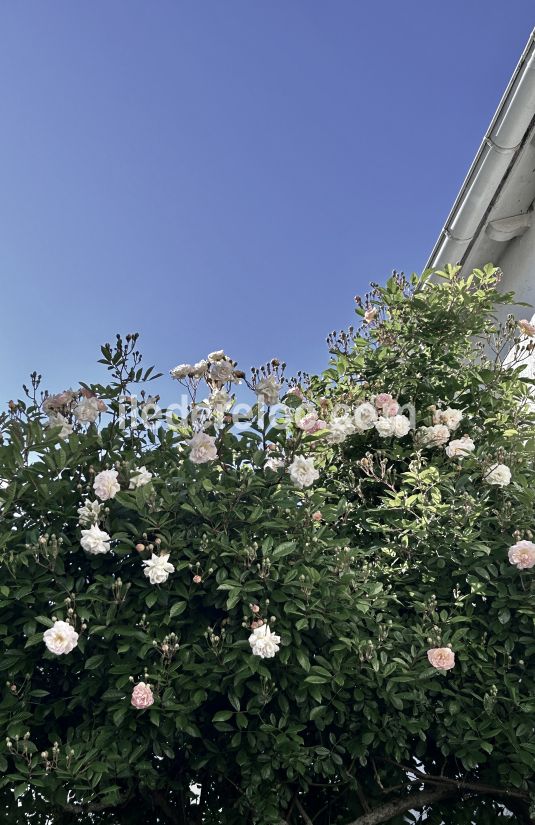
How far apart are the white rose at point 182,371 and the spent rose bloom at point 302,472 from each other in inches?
30.7

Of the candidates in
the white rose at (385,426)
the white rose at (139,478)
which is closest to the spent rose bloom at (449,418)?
the white rose at (385,426)

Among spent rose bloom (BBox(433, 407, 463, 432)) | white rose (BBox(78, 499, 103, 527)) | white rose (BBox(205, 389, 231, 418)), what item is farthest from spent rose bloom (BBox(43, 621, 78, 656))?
spent rose bloom (BBox(433, 407, 463, 432))

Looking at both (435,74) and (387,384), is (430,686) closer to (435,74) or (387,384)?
(387,384)

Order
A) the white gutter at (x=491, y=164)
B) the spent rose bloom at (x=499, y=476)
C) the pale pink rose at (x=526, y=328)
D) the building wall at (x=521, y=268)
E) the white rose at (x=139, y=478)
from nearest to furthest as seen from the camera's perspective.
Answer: the white rose at (x=139, y=478) < the spent rose bloom at (x=499, y=476) < the pale pink rose at (x=526, y=328) < the white gutter at (x=491, y=164) < the building wall at (x=521, y=268)

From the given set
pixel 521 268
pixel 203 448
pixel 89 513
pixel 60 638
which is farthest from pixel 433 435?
pixel 521 268

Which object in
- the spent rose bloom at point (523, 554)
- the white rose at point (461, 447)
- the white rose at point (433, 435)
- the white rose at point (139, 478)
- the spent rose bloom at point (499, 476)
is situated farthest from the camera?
the white rose at point (433, 435)

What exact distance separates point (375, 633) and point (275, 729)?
0.64m

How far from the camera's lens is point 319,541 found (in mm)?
3730

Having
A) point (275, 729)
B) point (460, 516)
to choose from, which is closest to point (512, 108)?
point (460, 516)

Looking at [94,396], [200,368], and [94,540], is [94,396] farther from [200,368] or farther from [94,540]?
[94,540]

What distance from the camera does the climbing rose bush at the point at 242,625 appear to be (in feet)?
11.2

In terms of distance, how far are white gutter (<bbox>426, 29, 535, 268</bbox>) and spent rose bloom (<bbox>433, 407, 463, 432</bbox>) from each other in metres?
2.67

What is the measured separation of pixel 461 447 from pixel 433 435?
0.20 m

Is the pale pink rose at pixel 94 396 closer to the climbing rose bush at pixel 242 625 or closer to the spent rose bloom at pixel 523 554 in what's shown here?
the climbing rose bush at pixel 242 625
